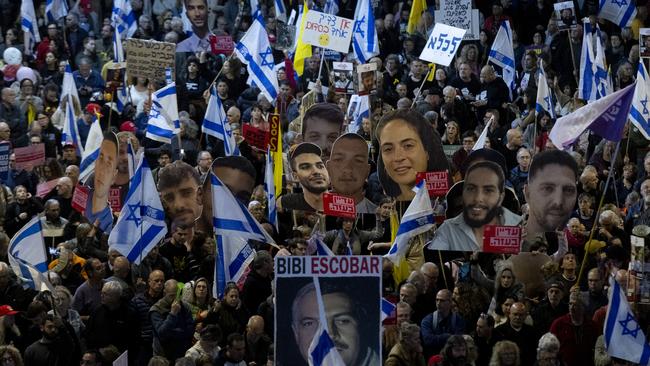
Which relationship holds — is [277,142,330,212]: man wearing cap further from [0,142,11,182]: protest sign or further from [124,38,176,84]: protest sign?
[124,38,176,84]: protest sign

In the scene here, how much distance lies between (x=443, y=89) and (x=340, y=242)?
249 inches

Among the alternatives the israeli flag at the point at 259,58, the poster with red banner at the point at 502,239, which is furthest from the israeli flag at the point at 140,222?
the israeli flag at the point at 259,58

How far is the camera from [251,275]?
65.8 ft

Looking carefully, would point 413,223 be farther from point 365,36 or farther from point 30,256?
point 365,36

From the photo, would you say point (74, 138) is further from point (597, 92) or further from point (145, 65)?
point (597, 92)

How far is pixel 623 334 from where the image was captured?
17922 millimetres

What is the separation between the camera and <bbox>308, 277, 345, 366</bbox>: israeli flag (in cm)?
1568

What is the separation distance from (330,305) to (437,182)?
600 cm

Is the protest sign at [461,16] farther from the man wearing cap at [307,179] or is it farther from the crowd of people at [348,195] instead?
the man wearing cap at [307,179]

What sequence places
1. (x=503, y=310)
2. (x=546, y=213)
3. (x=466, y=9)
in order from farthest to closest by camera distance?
1. (x=466, y=9)
2. (x=546, y=213)
3. (x=503, y=310)

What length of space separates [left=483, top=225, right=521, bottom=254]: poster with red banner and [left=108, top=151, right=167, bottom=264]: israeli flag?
3.20 meters

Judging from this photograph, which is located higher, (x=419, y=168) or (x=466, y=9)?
(x=466, y=9)

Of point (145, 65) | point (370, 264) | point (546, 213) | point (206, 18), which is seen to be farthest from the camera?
point (206, 18)

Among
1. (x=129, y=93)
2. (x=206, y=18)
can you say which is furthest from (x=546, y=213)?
(x=206, y=18)
